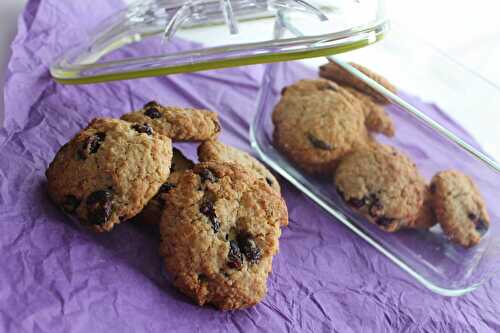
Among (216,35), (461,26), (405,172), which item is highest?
(216,35)

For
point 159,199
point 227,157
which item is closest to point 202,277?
point 159,199

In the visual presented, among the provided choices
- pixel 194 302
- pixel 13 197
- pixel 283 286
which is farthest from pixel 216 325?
pixel 13 197

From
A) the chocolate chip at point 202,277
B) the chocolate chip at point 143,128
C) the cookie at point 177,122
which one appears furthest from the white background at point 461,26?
the chocolate chip at point 202,277

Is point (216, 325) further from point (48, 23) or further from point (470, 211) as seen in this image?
point (48, 23)

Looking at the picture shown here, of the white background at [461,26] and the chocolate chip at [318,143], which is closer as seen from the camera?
the chocolate chip at [318,143]

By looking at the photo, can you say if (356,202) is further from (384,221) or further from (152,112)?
(152,112)

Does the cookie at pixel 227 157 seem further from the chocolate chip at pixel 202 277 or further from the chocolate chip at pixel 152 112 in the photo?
the chocolate chip at pixel 202 277
